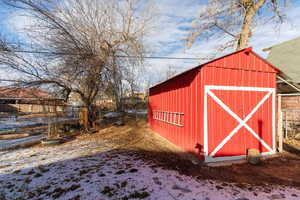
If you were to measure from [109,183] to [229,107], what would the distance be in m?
4.09

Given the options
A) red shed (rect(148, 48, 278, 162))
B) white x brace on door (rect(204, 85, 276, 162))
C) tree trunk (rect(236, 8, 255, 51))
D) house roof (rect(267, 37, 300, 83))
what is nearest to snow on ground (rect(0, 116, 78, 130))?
red shed (rect(148, 48, 278, 162))

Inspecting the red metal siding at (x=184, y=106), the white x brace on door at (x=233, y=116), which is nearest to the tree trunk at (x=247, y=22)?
the white x brace on door at (x=233, y=116)

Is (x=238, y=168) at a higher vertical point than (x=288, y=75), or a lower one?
lower

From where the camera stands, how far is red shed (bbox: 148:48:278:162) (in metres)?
4.21

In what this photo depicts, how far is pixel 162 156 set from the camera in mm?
4723

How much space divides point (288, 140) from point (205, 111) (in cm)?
605

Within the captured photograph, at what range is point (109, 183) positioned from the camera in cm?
302

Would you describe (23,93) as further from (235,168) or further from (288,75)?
(288,75)

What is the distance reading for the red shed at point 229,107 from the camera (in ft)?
13.8

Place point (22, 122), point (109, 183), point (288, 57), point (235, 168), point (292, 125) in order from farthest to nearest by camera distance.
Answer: point (22, 122)
point (288, 57)
point (292, 125)
point (235, 168)
point (109, 183)

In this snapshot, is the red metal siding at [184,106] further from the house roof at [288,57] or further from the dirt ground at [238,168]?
the house roof at [288,57]

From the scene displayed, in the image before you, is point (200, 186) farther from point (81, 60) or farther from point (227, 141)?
point (81, 60)

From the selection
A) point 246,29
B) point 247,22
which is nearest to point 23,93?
point 246,29

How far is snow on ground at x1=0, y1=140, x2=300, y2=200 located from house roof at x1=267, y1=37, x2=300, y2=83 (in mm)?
8474
